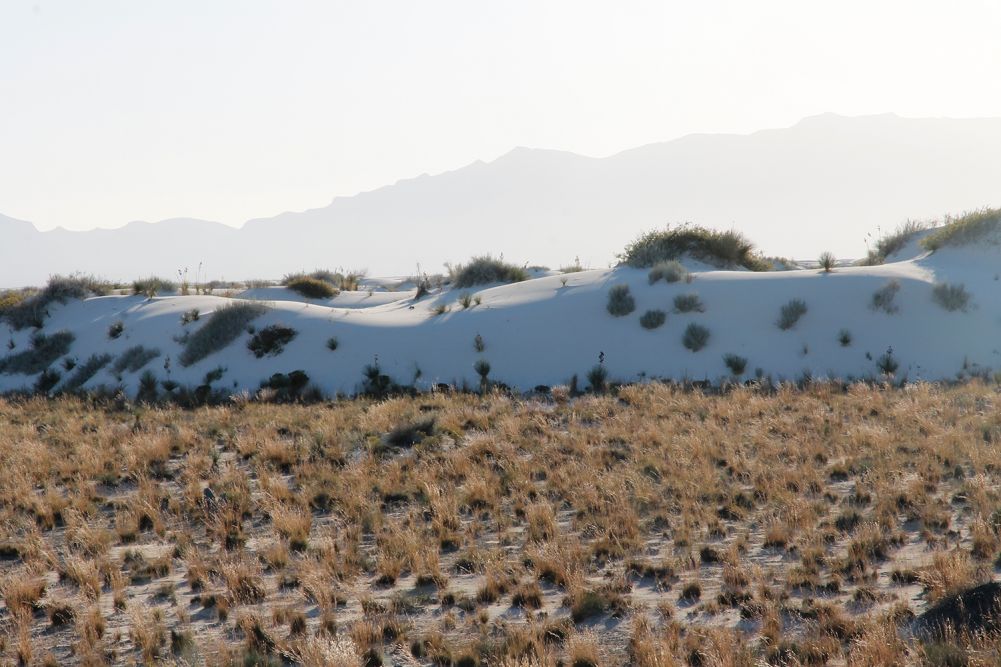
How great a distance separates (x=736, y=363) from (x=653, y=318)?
315 centimetres

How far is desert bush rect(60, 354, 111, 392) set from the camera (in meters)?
22.5

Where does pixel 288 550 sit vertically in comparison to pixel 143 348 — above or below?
below

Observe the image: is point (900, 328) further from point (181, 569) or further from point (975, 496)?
point (181, 569)

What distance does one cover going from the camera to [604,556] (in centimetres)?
799

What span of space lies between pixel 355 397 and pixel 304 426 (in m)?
3.67

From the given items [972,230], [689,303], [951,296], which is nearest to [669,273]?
[689,303]

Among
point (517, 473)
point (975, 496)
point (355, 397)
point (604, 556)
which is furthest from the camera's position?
point (355, 397)

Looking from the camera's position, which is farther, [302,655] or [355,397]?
[355,397]

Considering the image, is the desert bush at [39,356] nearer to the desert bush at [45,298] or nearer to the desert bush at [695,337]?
the desert bush at [45,298]

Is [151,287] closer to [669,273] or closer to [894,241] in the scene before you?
[669,273]

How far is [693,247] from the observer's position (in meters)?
28.8

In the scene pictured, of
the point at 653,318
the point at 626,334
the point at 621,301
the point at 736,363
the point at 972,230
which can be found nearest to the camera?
the point at 736,363

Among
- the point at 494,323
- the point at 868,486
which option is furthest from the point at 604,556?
the point at 494,323

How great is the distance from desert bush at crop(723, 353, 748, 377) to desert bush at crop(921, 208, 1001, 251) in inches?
420
